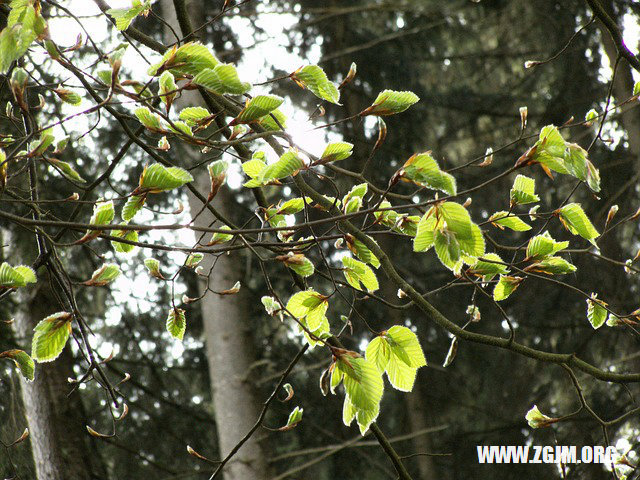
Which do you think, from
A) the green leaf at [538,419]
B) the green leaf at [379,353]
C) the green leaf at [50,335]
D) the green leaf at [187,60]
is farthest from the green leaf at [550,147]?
the green leaf at [50,335]

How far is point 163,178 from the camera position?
1081 mm

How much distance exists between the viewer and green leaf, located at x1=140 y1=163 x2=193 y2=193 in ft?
3.51

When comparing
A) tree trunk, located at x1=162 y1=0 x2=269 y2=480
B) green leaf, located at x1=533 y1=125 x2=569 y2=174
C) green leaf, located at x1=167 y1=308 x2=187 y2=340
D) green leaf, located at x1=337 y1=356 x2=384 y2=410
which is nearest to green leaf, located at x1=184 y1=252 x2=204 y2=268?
green leaf, located at x1=167 y1=308 x2=187 y2=340

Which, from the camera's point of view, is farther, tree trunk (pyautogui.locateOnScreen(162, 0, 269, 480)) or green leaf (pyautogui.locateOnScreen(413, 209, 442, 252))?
tree trunk (pyautogui.locateOnScreen(162, 0, 269, 480))

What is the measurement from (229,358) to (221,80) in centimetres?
308

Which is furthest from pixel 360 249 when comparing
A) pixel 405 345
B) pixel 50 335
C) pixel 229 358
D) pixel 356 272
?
pixel 229 358

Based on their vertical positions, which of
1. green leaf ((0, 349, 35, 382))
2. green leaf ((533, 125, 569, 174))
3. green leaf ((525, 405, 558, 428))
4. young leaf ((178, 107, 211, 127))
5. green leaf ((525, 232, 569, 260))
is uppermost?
young leaf ((178, 107, 211, 127))

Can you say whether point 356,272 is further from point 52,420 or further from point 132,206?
point 52,420

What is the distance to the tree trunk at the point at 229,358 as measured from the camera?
3.65 metres

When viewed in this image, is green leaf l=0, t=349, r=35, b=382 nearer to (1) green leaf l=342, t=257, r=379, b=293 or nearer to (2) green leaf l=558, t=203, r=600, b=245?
(1) green leaf l=342, t=257, r=379, b=293

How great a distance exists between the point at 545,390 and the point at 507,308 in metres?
1.02

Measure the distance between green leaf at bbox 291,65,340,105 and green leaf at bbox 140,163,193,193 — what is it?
0.28m

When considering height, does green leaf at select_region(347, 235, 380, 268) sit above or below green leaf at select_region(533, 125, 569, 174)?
above

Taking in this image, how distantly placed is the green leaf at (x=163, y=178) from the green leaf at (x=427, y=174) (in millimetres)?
350
